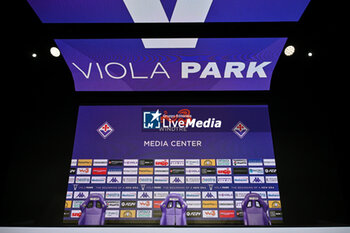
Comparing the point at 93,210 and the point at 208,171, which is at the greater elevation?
the point at 208,171

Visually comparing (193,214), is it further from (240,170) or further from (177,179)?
(240,170)

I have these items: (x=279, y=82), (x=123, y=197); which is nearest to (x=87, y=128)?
(x=123, y=197)

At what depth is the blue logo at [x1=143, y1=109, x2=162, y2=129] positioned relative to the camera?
4.18 metres

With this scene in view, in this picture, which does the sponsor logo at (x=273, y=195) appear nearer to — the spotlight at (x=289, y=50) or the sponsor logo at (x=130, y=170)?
the sponsor logo at (x=130, y=170)

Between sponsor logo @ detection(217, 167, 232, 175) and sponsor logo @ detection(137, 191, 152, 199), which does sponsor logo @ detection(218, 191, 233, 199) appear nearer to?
sponsor logo @ detection(217, 167, 232, 175)

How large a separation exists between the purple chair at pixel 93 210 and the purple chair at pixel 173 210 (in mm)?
919

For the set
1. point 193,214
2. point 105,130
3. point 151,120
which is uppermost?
point 151,120

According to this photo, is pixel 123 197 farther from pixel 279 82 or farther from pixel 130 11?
pixel 279 82

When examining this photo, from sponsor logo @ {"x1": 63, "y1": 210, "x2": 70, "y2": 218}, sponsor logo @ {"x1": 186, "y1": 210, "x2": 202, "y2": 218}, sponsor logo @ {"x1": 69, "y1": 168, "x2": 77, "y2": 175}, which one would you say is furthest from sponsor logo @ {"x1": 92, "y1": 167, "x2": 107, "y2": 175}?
sponsor logo @ {"x1": 186, "y1": 210, "x2": 202, "y2": 218}

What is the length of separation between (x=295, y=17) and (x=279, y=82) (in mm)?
1221

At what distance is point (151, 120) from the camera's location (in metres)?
4.20

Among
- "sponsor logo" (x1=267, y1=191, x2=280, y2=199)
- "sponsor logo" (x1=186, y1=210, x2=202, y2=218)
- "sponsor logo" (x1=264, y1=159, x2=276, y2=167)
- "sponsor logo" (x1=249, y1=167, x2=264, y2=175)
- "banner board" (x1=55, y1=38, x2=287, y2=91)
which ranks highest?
"banner board" (x1=55, y1=38, x2=287, y2=91)

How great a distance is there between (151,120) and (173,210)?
1635 millimetres

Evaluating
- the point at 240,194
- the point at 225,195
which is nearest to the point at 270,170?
the point at 240,194
